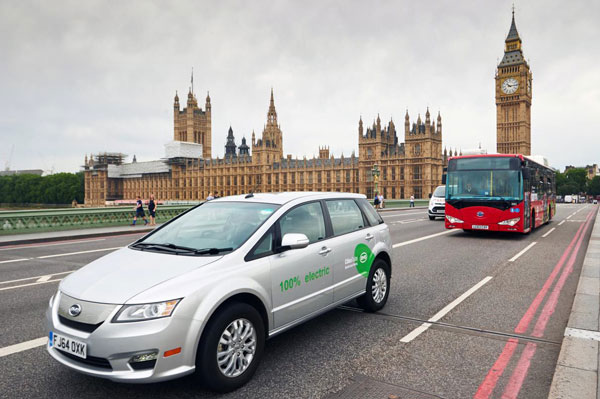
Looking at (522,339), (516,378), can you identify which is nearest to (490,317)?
(522,339)

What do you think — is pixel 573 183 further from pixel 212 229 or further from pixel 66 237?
pixel 212 229

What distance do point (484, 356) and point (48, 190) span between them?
143277mm

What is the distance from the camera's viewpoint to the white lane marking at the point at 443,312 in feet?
15.9

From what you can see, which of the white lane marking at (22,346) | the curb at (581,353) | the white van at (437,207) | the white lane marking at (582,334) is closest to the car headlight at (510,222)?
the curb at (581,353)

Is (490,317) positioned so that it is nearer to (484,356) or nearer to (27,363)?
(484,356)

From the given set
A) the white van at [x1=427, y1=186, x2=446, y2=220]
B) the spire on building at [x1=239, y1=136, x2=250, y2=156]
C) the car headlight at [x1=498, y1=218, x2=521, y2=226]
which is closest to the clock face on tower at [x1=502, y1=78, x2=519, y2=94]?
the spire on building at [x1=239, y1=136, x2=250, y2=156]

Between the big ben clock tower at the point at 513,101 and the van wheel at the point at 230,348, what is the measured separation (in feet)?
340

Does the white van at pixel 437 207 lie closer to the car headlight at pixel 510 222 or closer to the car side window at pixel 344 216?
the car headlight at pixel 510 222

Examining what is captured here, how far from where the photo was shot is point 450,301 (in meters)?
→ 6.35

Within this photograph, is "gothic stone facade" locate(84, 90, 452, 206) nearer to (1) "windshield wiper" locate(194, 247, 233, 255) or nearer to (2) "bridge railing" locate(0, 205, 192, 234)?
(2) "bridge railing" locate(0, 205, 192, 234)

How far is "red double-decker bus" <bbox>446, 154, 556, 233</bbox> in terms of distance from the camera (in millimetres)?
13586

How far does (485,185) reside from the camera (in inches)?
554

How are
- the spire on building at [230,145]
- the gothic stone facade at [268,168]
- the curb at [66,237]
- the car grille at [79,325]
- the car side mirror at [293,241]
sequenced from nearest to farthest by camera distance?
the car grille at [79,325]
the car side mirror at [293,241]
the curb at [66,237]
the gothic stone facade at [268,168]
the spire on building at [230,145]

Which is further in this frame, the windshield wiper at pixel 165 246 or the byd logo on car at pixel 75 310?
the windshield wiper at pixel 165 246
